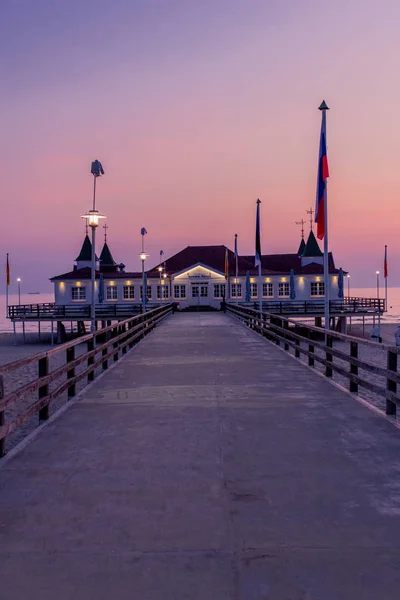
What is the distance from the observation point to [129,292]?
201 ft

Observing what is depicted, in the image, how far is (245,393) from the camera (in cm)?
948

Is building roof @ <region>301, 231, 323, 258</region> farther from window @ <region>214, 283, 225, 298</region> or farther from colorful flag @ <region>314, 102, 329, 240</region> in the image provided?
colorful flag @ <region>314, 102, 329, 240</region>

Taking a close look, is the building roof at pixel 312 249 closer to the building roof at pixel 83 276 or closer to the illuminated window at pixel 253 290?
the illuminated window at pixel 253 290

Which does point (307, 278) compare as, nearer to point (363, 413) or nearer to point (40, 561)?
point (363, 413)

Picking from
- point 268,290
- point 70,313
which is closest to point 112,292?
point 70,313

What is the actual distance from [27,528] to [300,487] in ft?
7.70

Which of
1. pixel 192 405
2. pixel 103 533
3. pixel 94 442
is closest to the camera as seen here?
pixel 103 533

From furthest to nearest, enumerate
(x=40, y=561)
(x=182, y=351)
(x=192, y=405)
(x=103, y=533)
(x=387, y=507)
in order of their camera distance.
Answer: (x=182, y=351) < (x=192, y=405) < (x=387, y=507) < (x=103, y=533) < (x=40, y=561)

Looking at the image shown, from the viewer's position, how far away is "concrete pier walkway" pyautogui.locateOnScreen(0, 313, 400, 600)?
3400 millimetres

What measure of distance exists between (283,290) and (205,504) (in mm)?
57419

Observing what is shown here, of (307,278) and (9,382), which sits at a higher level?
(307,278)

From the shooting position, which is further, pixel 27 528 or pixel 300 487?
pixel 300 487

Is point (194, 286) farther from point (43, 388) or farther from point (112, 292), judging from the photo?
point (43, 388)

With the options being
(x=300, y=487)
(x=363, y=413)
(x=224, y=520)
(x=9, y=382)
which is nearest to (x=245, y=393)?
(x=363, y=413)
